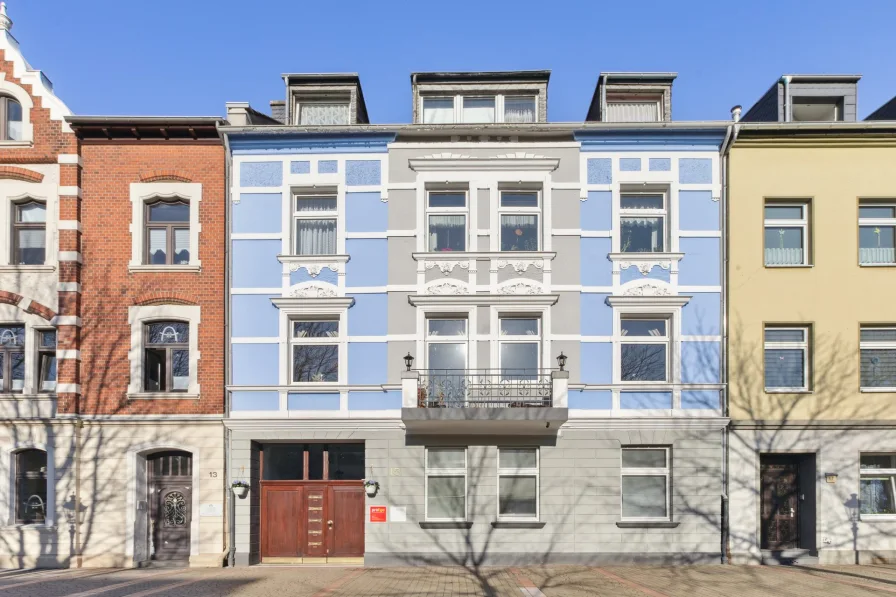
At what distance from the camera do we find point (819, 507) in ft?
46.2

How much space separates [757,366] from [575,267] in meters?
4.72

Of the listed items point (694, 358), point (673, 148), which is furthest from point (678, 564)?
point (673, 148)

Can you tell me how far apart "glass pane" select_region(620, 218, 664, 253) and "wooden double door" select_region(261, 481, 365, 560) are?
8.55m

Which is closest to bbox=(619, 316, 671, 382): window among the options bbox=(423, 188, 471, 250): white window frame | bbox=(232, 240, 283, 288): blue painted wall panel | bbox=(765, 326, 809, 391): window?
bbox=(765, 326, 809, 391): window

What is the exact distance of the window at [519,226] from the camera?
14872mm

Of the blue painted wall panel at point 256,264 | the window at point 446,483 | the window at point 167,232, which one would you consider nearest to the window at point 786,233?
the window at point 446,483

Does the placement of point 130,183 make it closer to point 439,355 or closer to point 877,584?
point 439,355

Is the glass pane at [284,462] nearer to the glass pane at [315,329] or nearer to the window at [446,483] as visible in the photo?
the glass pane at [315,329]

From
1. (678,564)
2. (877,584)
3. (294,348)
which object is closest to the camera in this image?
(877,584)

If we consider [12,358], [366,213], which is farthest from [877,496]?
[12,358]

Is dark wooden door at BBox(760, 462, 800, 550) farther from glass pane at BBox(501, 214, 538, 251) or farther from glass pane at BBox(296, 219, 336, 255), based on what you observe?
glass pane at BBox(296, 219, 336, 255)

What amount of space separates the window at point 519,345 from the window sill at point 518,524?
10.7ft

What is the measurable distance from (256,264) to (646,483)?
1036cm

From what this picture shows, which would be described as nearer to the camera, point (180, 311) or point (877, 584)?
point (877, 584)
